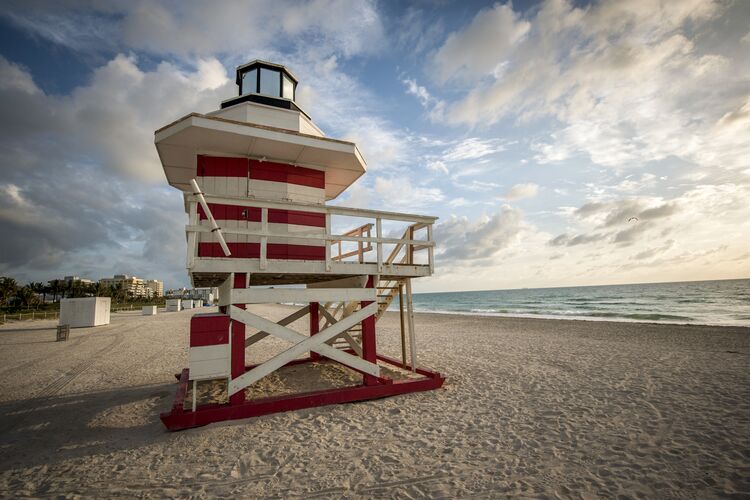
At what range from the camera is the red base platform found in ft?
18.1

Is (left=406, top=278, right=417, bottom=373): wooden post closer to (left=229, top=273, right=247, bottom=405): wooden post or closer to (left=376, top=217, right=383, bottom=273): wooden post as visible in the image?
(left=376, top=217, right=383, bottom=273): wooden post

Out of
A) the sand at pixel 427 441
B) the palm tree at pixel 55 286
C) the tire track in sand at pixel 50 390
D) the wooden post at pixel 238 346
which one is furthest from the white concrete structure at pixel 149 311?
the palm tree at pixel 55 286

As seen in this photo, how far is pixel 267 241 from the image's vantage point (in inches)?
282

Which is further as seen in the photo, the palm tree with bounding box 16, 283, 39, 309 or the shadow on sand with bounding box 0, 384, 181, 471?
the palm tree with bounding box 16, 283, 39, 309

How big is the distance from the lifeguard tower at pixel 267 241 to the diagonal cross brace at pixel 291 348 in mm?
20

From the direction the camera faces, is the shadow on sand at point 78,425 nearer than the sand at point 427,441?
No

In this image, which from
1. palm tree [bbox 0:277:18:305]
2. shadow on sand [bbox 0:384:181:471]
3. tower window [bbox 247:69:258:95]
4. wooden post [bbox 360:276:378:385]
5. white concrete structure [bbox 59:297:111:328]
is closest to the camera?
shadow on sand [bbox 0:384:181:471]

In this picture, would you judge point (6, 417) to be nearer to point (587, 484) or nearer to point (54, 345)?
point (587, 484)

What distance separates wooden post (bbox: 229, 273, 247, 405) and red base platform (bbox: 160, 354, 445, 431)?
0.42ft

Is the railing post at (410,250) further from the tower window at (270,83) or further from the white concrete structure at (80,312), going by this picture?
the white concrete structure at (80,312)

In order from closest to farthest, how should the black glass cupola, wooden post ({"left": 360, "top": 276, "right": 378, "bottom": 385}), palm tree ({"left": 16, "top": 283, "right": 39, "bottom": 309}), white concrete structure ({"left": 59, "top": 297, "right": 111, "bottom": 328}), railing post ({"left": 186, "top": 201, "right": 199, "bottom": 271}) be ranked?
railing post ({"left": 186, "top": 201, "right": 199, "bottom": 271}), wooden post ({"left": 360, "top": 276, "right": 378, "bottom": 385}), the black glass cupola, white concrete structure ({"left": 59, "top": 297, "right": 111, "bottom": 328}), palm tree ({"left": 16, "top": 283, "right": 39, "bottom": 309})

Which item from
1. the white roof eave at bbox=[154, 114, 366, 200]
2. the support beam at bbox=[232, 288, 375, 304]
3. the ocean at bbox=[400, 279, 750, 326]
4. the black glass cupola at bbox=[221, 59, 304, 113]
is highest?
the black glass cupola at bbox=[221, 59, 304, 113]

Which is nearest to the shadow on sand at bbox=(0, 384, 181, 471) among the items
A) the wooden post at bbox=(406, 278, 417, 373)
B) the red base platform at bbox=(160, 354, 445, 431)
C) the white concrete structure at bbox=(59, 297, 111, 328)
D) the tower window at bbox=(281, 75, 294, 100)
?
the red base platform at bbox=(160, 354, 445, 431)

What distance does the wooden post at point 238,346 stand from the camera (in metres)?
5.96
